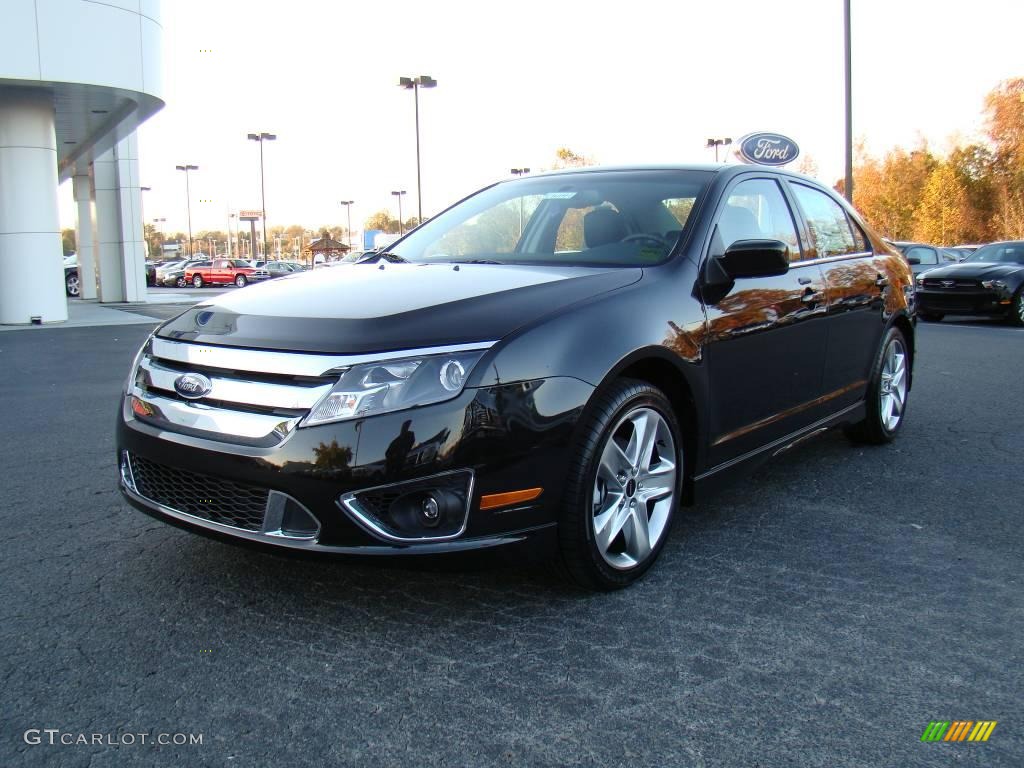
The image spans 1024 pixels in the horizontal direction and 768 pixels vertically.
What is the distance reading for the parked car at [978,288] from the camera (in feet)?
48.3

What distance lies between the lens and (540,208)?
4258 millimetres

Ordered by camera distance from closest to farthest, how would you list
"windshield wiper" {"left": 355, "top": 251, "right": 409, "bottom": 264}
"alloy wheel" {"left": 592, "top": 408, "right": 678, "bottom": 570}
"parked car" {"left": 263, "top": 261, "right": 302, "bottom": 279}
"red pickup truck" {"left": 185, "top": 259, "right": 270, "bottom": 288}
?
"alloy wheel" {"left": 592, "top": 408, "right": 678, "bottom": 570}
"windshield wiper" {"left": 355, "top": 251, "right": 409, "bottom": 264}
"red pickup truck" {"left": 185, "top": 259, "right": 270, "bottom": 288}
"parked car" {"left": 263, "top": 261, "right": 302, "bottom": 279}

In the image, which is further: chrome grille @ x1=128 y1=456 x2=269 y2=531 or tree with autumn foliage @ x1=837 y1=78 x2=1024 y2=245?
tree with autumn foliage @ x1=837 y1=78 x2=1024 y2=245

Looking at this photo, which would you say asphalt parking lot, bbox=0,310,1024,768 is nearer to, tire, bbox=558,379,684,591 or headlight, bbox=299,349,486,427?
tire, bbox=558,379,684,591

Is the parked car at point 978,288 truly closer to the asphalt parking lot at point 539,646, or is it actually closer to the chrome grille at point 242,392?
the asphalt parking lot at point 539,646

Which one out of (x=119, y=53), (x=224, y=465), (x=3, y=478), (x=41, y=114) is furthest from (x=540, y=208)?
(x=41, y=114)

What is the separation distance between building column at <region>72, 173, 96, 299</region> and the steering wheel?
92.2 ft

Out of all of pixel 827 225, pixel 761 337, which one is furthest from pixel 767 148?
pixel 761 337

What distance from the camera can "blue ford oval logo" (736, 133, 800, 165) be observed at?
46.3ft

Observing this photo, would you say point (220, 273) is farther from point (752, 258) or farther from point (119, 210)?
A: point (752, 258)

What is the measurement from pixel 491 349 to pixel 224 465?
90cm

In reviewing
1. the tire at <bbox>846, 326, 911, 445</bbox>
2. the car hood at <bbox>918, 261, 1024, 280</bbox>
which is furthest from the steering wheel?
the car hood at <bbox>918, 261, 1024, 280</bbox>

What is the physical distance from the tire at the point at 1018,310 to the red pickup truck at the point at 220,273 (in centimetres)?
4191

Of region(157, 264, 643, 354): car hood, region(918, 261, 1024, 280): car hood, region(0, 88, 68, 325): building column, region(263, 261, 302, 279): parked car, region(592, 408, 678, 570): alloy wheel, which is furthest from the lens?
region(263, 261, 302, 279): parked car
